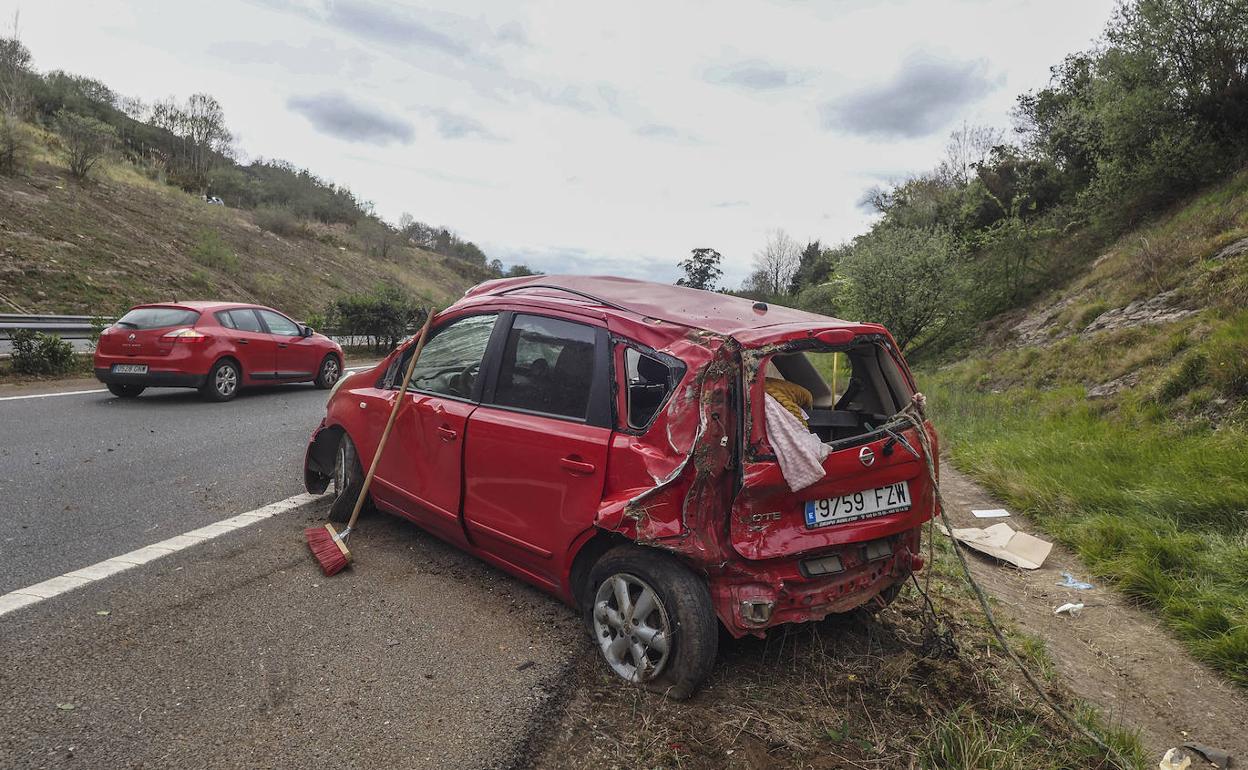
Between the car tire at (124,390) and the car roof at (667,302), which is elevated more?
the car roof at (667,302)

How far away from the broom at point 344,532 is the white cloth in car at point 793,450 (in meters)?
2.27

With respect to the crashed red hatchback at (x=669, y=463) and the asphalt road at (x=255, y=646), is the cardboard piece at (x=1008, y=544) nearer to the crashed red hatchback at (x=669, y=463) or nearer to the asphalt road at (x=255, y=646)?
the crashed red hatchback at (x=669, y=463)

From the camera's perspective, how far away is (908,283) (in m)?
19.4

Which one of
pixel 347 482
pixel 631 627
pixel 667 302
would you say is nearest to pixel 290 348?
pixel 347 482

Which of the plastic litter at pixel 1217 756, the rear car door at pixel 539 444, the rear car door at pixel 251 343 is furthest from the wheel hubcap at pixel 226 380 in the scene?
the plastic litter at pixel 1217 756

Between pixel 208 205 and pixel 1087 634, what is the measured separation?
3904cm

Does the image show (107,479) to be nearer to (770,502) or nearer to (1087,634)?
(770,502)

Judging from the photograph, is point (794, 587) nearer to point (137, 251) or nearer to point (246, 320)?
point (246, 320)

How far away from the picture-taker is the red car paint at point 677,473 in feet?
8.46

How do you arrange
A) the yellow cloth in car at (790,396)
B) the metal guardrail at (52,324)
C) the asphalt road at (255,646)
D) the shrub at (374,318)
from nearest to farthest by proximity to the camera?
the asphalt road at (255,646)
the yellow cloth in car at (790,396)
the metal guardrail at (52,324)
the shrub at (374,318)

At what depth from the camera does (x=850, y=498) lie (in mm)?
2822

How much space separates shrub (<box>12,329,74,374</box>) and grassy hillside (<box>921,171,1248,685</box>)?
13614mm

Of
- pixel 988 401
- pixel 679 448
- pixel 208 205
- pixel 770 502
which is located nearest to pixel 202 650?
pixel 679 448

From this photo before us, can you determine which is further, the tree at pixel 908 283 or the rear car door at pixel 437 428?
the tree at pixel 908 283
